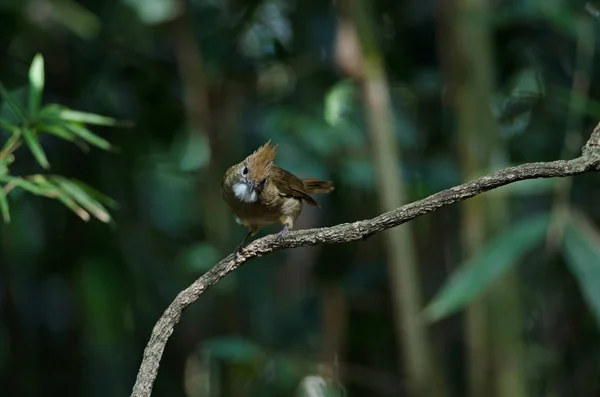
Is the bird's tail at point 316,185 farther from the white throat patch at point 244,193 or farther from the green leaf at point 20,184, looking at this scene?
the green leaf at point 20,184

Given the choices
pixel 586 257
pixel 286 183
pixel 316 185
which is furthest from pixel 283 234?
pixel 586 257

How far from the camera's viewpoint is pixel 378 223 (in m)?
1.12

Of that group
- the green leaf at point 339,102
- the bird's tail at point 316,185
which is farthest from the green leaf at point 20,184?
Answer: the green leaf at point 339,102

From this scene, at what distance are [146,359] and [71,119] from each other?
1005 millimetres

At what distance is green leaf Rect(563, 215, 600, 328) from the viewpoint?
2572mm

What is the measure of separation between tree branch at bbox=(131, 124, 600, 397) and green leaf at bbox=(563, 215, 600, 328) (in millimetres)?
1563

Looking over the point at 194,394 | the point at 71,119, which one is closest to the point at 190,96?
the point at 71,119

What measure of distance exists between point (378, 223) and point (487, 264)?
4.95ft

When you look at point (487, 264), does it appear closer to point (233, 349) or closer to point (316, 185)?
point (316, 185)

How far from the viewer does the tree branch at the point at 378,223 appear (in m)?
1.05

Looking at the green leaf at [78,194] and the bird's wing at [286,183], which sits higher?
the bird's wing at [286,183]

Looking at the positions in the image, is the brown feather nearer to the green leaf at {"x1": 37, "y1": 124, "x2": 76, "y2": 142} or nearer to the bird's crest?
the bird's crest

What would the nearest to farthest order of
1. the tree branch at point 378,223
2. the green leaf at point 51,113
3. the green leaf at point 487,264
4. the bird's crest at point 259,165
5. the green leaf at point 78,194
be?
the tree branch at point 378,223 → the green leaf at point 78,194 → the green leaf at point 51,113 → the bird's crest at point 259,165 → the green leaf at point 487,264

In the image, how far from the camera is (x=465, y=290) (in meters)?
2.51
